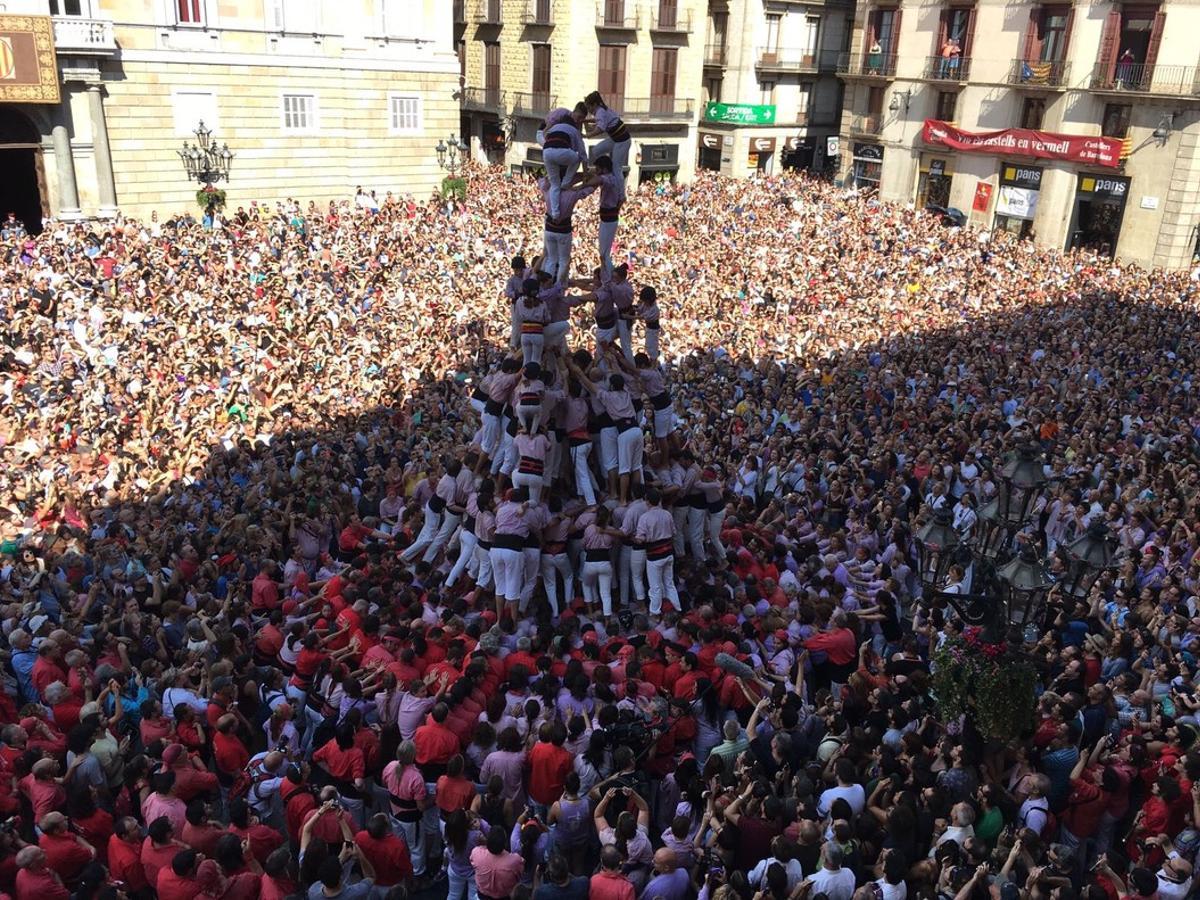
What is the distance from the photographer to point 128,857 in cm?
671

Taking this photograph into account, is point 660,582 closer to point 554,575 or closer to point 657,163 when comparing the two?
point 554,575

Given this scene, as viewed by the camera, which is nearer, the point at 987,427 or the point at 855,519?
the point at 855,519

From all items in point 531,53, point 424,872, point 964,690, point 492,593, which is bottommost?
point 424,872

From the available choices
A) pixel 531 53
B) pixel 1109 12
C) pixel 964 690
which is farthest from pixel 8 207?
pixel 1109 12

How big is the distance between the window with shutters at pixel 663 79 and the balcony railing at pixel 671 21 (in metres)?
0.90

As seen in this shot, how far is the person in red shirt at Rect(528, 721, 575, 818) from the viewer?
7.76m

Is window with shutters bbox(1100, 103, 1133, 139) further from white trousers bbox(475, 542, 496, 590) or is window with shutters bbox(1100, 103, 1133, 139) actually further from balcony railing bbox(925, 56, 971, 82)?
white trousers bbox(475, 542, 496, 590)

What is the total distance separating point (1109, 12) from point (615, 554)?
110 ft

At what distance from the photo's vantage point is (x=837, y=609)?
1004 centimetres

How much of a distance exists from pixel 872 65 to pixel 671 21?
9.22 meters

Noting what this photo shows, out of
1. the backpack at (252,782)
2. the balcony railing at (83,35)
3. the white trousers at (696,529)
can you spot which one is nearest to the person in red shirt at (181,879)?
the backpack at (252,782)

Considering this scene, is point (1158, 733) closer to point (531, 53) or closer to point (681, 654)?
point (681, 654)

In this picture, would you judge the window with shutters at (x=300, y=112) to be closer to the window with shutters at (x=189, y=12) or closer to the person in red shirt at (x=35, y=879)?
the window with shutters at (x=189, y=12)

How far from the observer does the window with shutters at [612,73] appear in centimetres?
4247
